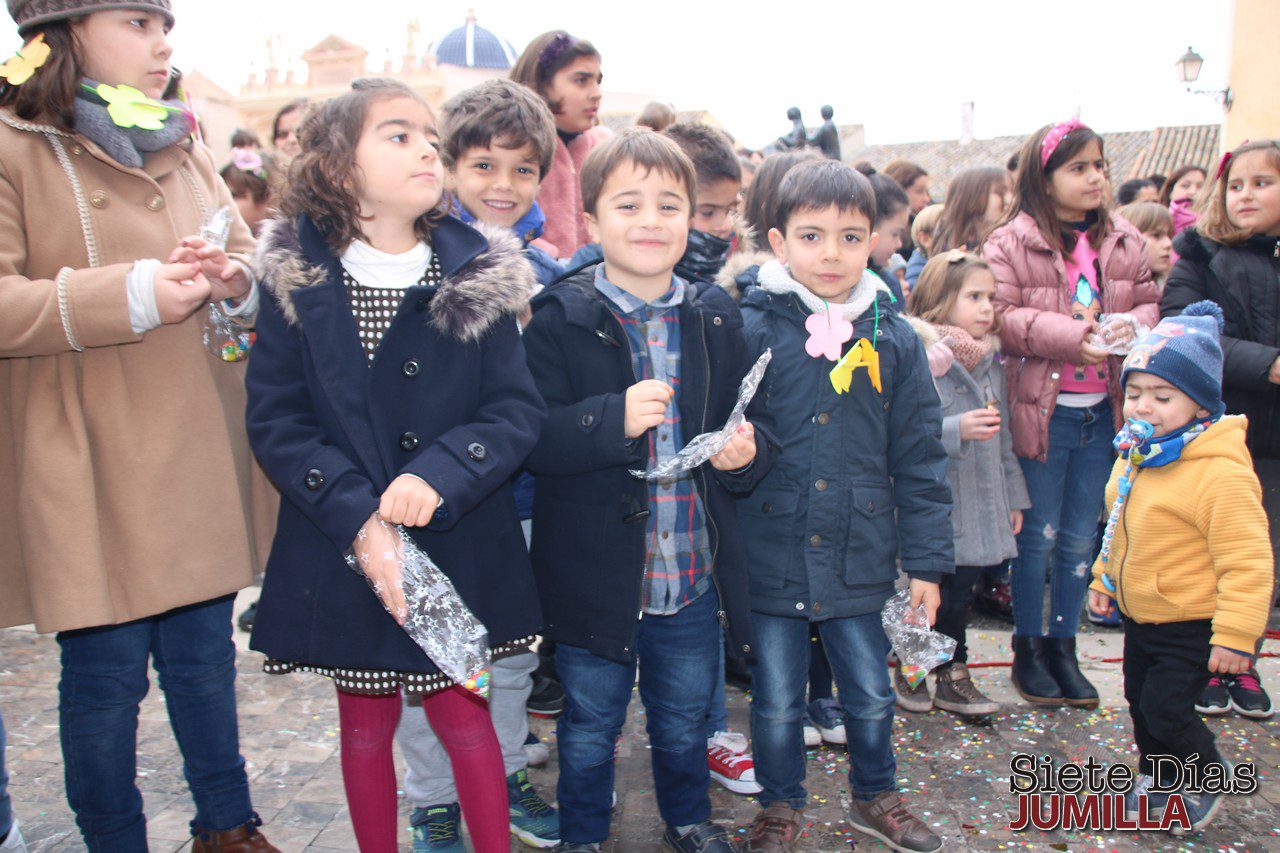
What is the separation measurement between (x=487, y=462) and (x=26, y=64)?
1.35m

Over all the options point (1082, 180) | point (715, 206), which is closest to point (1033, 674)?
point (1082, 180)

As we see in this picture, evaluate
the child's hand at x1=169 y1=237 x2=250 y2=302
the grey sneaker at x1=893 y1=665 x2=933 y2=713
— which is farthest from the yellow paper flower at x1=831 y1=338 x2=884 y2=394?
the child's hand at x1=169 y1=237 x2=250 y2=302

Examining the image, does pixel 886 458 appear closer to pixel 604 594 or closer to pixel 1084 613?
pixel 604 594

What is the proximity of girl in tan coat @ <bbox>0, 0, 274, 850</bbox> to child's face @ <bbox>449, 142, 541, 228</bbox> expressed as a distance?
738 millimetres

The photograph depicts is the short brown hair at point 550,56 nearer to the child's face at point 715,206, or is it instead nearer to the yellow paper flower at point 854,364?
the child's face at point 715,206

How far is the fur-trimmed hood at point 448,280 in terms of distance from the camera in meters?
2.02

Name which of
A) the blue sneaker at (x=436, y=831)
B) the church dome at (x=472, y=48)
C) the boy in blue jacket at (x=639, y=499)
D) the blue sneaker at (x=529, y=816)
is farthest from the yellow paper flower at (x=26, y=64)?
the church dome at (x=472, y=48)

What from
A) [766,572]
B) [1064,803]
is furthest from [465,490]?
[1064,803]

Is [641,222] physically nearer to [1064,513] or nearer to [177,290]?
[177,290]

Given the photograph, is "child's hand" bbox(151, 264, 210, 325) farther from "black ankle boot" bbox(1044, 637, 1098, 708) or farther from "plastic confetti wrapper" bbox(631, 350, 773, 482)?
"black ankle boot" bbox(1044, 637, 1098, 708)

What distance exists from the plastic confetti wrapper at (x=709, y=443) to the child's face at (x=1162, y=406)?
47.3 inches

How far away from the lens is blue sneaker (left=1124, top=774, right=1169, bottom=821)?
266 centimetres

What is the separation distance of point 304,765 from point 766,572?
1.67 metres

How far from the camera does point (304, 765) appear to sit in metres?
3.00
